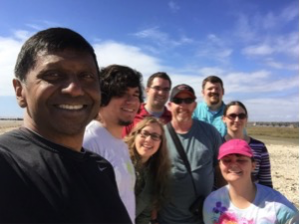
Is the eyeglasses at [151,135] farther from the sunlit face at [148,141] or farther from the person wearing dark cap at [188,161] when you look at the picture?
the person wearing dark cap at [188,161]

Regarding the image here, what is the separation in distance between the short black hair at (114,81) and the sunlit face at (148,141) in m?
0.87

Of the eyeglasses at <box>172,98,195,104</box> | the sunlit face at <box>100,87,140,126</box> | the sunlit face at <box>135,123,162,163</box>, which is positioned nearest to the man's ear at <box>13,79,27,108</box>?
the sunlit face at <box>100,87,140,126</box>

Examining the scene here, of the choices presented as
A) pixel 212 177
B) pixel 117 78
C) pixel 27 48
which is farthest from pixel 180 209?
pixel 27 48

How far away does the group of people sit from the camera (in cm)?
132

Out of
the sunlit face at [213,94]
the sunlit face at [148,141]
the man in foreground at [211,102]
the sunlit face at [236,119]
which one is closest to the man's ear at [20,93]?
the sunlit face at [148,141]

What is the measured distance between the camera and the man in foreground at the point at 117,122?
100 inches

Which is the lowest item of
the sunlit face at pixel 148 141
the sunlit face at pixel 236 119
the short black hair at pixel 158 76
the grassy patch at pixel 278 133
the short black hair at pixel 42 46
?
the grassy patch at pixel 278 133

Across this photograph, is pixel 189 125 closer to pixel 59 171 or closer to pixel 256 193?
pixel 256 193

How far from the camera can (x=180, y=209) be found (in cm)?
358

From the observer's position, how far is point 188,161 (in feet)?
11.9

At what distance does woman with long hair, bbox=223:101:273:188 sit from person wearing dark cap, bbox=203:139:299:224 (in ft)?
1.72

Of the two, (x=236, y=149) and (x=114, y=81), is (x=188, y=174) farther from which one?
(x=114, y=81)

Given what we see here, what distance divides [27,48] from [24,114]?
14.1 inches

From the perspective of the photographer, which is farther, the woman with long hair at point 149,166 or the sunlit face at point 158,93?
the sunlit face at point 158,93
